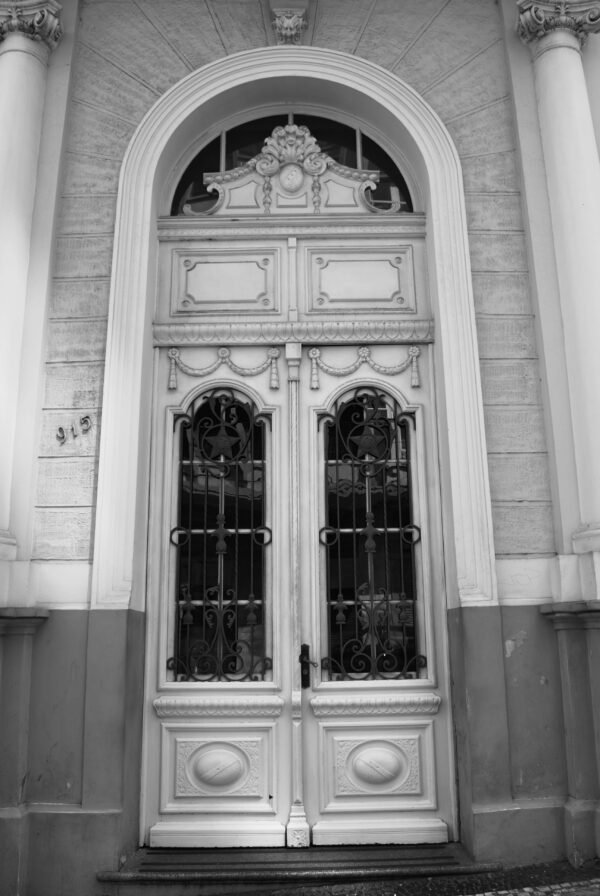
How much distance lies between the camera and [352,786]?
5145 millimetres

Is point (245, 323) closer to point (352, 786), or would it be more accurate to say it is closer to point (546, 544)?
point (546, 544)

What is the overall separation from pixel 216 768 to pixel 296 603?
3.91 feet

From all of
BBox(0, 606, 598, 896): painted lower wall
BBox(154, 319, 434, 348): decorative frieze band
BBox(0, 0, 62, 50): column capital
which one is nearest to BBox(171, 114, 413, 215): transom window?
BBox(154, 319, 434, 348): decorative frieze band

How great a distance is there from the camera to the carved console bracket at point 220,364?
577 cm

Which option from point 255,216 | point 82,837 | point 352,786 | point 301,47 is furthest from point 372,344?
point 82,837

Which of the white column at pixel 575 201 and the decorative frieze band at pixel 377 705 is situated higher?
the white column at pixel 575 201

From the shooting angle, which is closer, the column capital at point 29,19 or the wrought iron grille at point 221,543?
the wrought iron grille at point 221,543

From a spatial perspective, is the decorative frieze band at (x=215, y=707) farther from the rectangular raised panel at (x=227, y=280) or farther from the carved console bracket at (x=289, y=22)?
the carved console bracket at (x=289, y=22)

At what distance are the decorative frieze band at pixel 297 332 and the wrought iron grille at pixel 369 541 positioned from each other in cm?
44

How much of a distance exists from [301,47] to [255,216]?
55.2 inches

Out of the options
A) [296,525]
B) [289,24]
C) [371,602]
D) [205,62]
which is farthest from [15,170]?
[371,602]

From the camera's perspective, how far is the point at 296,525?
5441 mm

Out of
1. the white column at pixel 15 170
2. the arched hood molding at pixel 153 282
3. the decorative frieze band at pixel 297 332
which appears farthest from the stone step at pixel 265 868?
the decorative frieze band at pixel 297 332

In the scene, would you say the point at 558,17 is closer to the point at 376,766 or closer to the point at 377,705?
the point at 377,705
